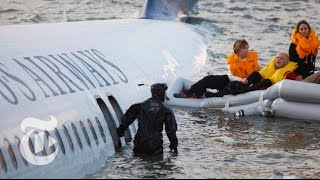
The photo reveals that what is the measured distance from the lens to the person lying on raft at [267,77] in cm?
1684

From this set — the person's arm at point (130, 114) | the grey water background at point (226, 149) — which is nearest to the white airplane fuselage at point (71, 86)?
the person's arm at point (130, 114)

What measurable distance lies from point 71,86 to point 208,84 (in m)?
6.16

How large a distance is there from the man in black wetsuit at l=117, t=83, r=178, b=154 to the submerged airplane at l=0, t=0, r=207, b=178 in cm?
53

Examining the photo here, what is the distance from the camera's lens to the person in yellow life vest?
16.8 m

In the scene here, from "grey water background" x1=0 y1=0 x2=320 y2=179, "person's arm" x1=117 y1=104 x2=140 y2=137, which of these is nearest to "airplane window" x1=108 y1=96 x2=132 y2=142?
"grey water background" x1=0 y1=0 x2=320 y2=179

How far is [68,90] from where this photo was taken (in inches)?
456

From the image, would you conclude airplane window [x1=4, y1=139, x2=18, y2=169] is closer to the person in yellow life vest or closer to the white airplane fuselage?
the white airplane fuselage

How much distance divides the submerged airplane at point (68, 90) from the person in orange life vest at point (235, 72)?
2.29ft

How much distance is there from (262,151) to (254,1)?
2845 centimetres

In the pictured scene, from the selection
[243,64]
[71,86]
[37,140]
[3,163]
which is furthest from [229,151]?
[243,64]

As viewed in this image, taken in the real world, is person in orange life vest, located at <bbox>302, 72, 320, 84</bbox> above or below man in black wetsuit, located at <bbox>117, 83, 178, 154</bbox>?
above

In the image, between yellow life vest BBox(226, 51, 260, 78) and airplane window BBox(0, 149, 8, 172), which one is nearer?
airplane window BBox(0, 149, 8, 172)

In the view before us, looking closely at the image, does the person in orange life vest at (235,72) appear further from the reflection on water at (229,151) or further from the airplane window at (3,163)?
the airplane window at (3,163)

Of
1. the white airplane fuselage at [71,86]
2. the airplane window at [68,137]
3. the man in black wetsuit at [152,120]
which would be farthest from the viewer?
the man in black wetsuit at [152,120]
